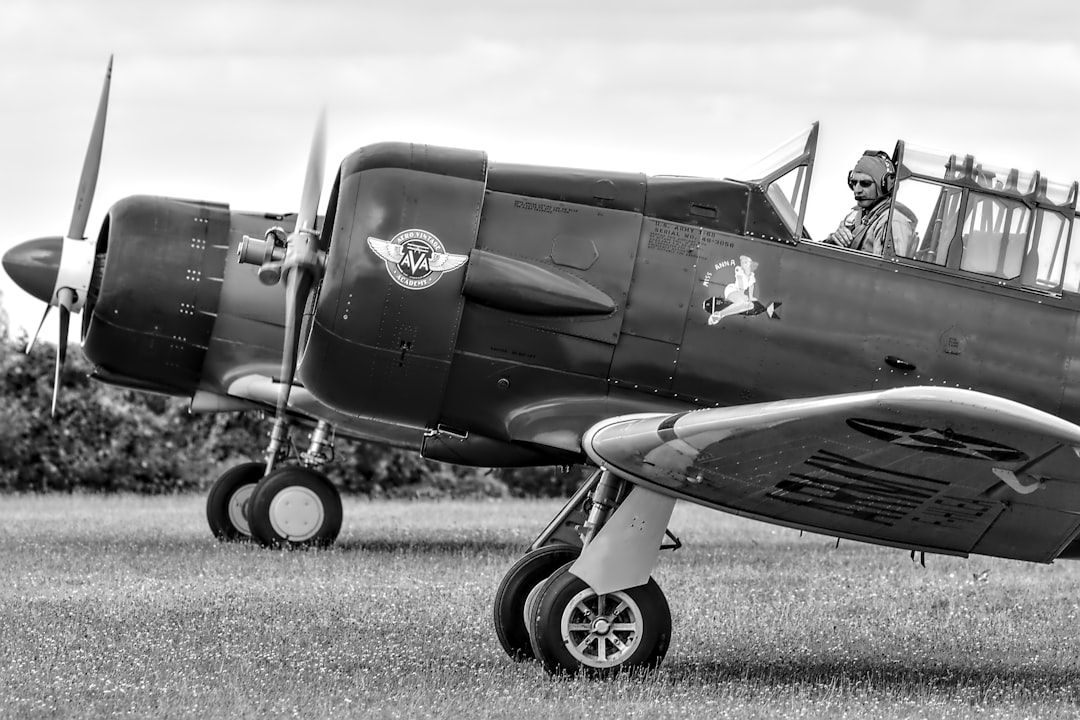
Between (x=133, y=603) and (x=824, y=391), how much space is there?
192 inches

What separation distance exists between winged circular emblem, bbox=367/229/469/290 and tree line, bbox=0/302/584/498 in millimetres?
15152

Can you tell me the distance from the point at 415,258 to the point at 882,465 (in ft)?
8.71

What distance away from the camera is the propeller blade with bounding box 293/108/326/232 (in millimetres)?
9016

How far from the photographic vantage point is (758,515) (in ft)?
25.4

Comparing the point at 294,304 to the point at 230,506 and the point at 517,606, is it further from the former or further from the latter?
the point at 230,506

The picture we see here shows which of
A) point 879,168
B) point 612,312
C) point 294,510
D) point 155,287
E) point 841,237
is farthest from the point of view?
Answer: point 294,510

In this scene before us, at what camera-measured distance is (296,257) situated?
8.58m

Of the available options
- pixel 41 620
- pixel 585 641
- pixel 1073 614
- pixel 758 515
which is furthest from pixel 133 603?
pixel 1073 614

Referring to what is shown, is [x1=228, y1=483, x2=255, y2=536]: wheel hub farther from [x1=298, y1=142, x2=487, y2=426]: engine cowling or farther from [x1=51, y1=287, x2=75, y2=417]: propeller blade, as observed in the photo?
[x1=298, y1=142, x2=487, y2=426]: engine cowling

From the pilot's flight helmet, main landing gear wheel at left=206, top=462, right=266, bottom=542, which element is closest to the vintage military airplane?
the pilot's flight helmet

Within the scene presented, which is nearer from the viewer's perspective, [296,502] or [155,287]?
[155,287]

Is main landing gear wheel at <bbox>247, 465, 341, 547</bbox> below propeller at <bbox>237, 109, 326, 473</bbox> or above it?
below

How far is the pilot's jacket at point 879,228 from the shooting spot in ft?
27.1

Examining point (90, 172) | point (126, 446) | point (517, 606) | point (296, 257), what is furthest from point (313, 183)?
point (126, 446)
